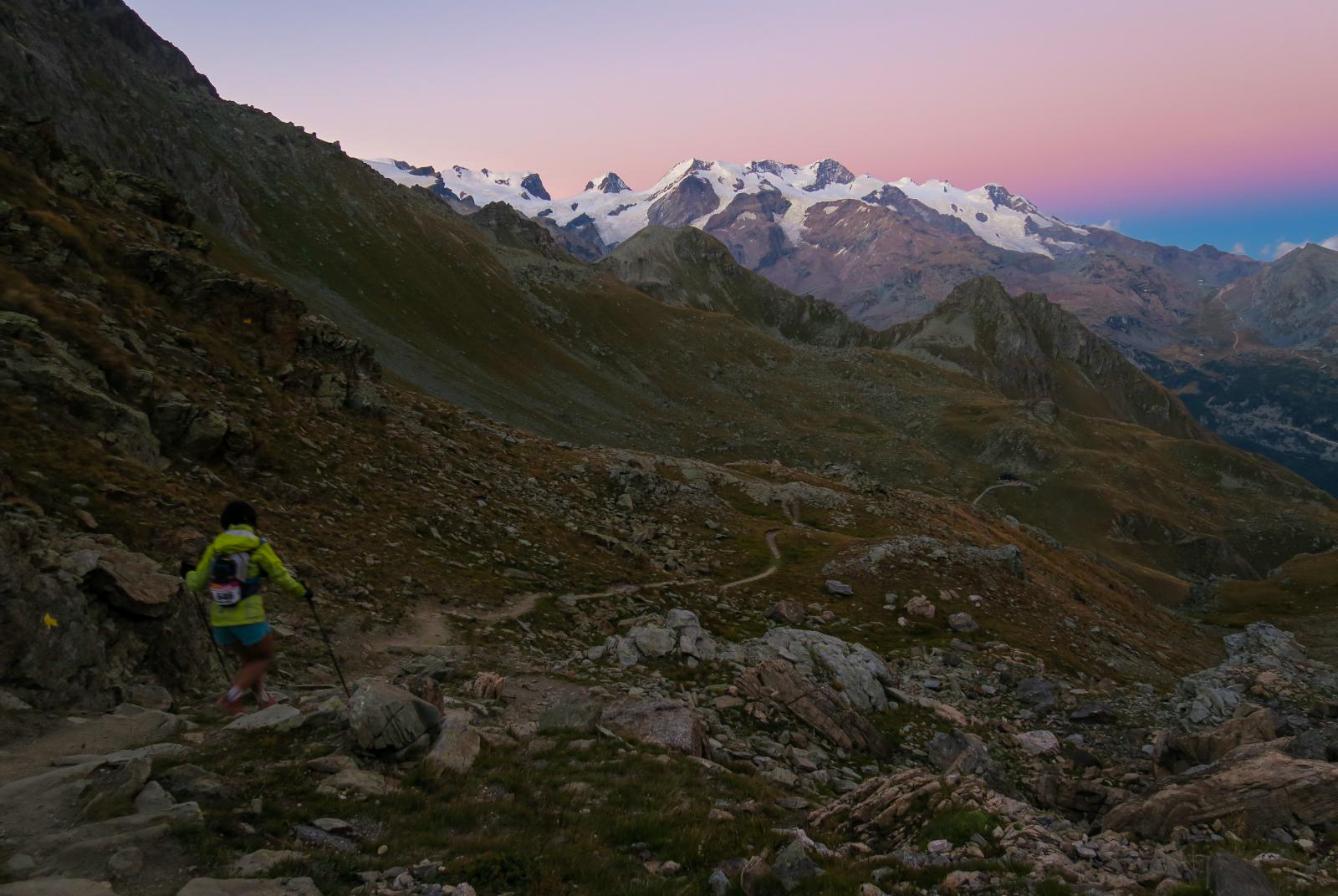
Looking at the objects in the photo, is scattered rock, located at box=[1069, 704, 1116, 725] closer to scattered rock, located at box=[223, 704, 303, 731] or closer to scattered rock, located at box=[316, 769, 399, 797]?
scattered rock, located at box=[316, 769, 399, 797]

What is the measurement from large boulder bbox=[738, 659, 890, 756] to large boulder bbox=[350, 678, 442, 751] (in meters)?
12.4

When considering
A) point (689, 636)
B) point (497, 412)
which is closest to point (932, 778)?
point (689, 636)

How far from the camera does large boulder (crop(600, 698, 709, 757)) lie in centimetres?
1733

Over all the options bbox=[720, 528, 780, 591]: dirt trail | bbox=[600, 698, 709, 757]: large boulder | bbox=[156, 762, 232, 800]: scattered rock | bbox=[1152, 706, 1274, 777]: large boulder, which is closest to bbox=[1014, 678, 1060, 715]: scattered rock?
bbox=[1152, 706, 1274, 777]: large boulder

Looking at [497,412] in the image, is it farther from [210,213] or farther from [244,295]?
[244,295]

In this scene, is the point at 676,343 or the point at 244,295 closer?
the point at 244,295

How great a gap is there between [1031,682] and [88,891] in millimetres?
34173

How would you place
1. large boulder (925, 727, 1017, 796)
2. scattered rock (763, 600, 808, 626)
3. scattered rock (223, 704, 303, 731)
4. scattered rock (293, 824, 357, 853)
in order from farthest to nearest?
1. scattered rock (763, 600, 808, 626)
2. large boulder (925, 727, 1017, 796)
3. scattered rock (223, 704, 303, 731)
4. scattered rock (293, 824, 357, 853)

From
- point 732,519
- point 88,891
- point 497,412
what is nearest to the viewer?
point 88,891

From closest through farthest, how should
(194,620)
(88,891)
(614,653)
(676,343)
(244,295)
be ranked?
(88,891) < (194,620) < (614,653) < (244,295) < (676,343)

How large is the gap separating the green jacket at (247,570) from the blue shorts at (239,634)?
127mm

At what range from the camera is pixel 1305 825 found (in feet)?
50.3

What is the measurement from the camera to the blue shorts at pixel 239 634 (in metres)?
14.4

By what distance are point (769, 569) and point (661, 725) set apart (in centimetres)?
2908
